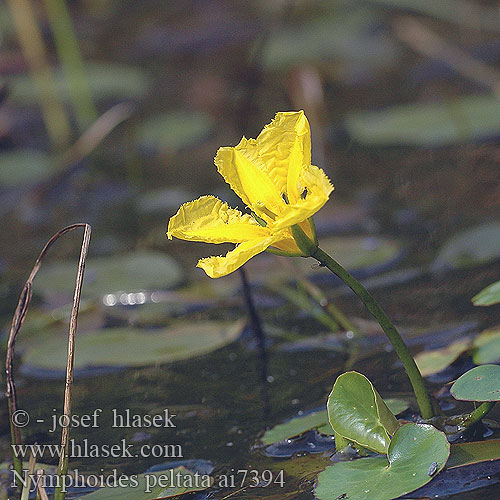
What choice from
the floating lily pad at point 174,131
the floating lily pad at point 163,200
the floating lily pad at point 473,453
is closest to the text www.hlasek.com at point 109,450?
the floating lily pad at point 473,453

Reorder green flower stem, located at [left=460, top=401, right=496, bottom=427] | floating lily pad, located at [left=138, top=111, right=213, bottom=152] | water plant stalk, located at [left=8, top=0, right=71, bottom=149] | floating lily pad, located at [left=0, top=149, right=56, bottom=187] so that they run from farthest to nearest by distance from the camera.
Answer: water plant stalk, located at [left=8, top=0, right=71, bottom=149]
floating lily pad, located at [left=138, top=111, right=213, bottom=152]
floating lily pad, located at [left=0, top=149, right=56, bottom=187]
green flower stem, located at [left=460, top=401, right=496, bottom=427]

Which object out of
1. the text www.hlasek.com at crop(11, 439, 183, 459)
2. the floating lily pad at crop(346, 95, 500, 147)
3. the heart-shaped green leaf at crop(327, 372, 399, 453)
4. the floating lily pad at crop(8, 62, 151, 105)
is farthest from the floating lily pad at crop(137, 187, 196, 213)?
the heart-shaped green leaf at crop(327, 372, 399, 453)

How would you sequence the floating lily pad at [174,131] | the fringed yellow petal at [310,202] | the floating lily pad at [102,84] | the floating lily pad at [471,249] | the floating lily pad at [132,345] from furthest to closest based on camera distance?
the floating lily pad at [102,84] < the floating lily pad at [174,131] < the floating lily pad at [471,249] < the floating lily pad at [132,345] < the fringed yellow petal at [310,202]

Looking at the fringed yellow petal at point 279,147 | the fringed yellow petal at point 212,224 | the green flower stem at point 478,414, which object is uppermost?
the fringed yellow petal at point 279,147

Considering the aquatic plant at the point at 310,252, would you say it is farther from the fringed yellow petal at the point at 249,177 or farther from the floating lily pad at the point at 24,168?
the floating lily pad at the point at 24,168

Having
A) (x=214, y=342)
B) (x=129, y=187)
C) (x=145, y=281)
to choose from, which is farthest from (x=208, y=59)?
(x=214, y=342)

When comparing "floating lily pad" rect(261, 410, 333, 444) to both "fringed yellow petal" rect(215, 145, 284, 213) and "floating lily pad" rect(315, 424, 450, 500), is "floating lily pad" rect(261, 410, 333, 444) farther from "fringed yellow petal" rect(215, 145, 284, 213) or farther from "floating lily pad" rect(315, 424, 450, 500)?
"fringed yellow petal" rect(215, 145, 284, 213)

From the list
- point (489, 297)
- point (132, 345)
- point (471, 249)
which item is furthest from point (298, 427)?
point (471, 249)
